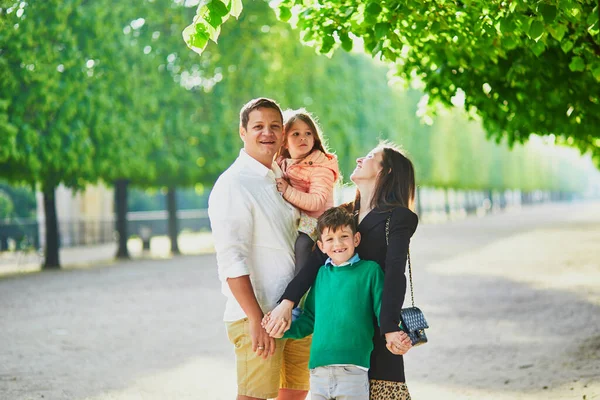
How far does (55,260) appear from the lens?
20984mm

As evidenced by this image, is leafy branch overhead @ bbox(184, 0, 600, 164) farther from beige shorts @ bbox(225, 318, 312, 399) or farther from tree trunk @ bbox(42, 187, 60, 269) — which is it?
tree trunk @ bbox(42, 187, 60, 269)

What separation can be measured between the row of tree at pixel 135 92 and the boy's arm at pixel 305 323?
13.1 metres

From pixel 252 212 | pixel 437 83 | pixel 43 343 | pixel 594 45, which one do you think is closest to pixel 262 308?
pixel 252 212

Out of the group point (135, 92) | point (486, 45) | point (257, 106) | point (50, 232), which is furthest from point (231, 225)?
point (135, 92)

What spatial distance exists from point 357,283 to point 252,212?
609mm

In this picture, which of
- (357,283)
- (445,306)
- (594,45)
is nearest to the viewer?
(357,283)

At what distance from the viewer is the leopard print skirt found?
153 inches

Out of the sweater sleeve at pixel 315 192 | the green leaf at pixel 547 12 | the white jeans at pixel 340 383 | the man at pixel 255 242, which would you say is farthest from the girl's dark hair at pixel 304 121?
the green leaf at pixel 547 12

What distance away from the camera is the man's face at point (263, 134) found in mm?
3965

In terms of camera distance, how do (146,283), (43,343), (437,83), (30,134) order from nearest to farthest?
1. (437,83)
2. (43,343)
3. (146,283)
4. (30,134)

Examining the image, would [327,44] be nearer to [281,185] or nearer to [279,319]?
[281,185]

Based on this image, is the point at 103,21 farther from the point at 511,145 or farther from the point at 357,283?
the point at 357,283

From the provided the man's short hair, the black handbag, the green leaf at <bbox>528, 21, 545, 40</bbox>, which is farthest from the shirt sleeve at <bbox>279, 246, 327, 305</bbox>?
the green leaf at <bbox>528, 21, 545, 40</bbox>

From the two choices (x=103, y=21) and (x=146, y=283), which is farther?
(x=103, y=21)
